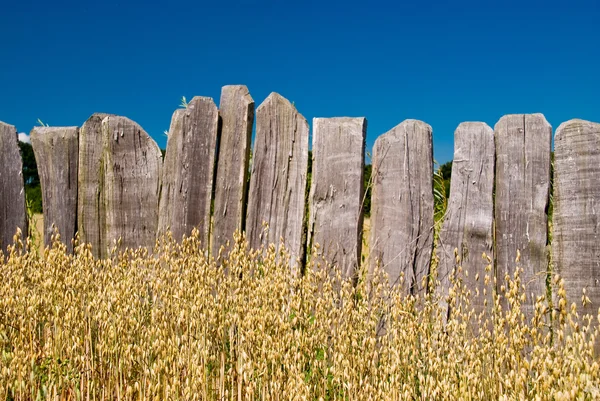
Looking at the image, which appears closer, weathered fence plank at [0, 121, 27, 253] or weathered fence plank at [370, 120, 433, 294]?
weathered fence plank at [370, 120, 433, 294]

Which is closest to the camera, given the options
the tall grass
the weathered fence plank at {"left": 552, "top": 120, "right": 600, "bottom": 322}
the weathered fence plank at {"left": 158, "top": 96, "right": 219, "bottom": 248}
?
the tall grass

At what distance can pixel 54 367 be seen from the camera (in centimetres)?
265

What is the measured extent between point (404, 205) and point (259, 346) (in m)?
1.69

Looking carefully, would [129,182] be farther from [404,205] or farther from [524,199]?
[524,199]

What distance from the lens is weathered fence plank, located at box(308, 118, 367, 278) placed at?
12.2 feet

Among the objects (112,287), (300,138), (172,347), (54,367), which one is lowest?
(54,367)

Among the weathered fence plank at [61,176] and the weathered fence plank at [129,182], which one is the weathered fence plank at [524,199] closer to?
the weathered fence plank at [129,182]

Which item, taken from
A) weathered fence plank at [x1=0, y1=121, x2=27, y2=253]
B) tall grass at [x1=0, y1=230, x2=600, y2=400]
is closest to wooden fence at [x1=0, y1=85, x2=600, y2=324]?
weathered fence plank at [x1=0, y1=121, x2=27, y2=253]

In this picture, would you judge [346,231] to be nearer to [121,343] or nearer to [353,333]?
[353,333]

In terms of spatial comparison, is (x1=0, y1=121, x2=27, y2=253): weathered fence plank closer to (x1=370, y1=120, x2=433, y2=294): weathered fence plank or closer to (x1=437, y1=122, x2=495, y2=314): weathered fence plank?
(x1=370, y1=120, x2=433, y2=294): weathered fence plank

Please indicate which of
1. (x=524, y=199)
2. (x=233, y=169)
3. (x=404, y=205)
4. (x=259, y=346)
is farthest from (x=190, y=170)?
(x=524, y=199)

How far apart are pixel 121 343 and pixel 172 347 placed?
0.34 meters

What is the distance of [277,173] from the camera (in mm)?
3973

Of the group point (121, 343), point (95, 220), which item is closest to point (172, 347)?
point (121, 343)
